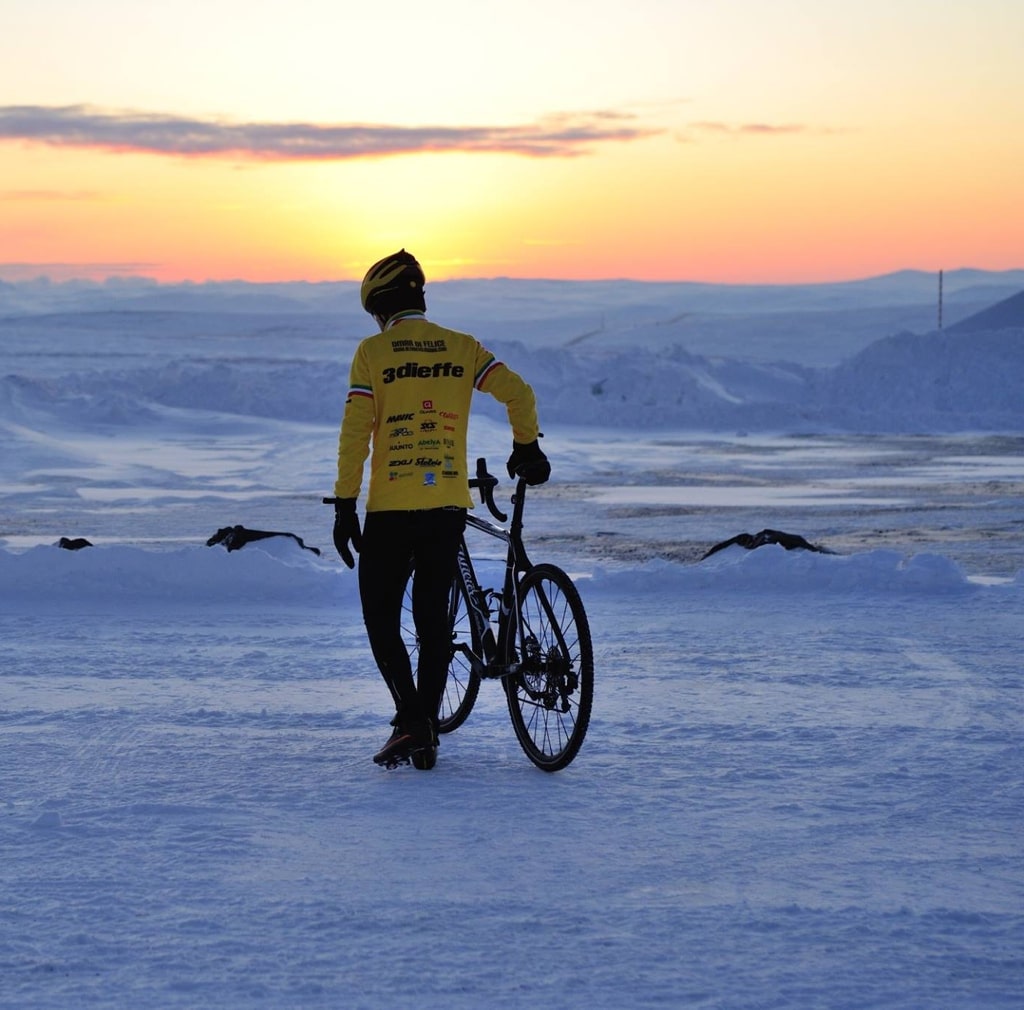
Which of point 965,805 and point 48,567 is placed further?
point 48,567

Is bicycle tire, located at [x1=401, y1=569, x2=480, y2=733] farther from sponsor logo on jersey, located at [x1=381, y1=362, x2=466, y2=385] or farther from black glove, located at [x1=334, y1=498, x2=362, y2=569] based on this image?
sponsor logo on jersey, located at [x1=381, y1=362, x2=466, y2=385]

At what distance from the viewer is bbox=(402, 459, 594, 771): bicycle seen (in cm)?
514

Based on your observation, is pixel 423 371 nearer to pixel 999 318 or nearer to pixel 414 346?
pixel 414 346

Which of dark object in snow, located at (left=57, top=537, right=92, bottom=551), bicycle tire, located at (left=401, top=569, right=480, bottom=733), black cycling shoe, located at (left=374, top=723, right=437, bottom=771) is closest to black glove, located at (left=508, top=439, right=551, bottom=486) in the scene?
bicycle tire, located at (left=401, top=569, right=480, bottom=733)

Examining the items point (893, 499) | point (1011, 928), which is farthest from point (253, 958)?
point (893, 499)

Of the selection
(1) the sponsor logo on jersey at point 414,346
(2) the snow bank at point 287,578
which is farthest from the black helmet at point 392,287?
(2) the snow bank at point 287,578

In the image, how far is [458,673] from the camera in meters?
5.97

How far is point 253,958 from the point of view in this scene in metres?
3.48

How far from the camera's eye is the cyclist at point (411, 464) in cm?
512

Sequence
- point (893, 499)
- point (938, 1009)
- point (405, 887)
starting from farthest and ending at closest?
point (893, 499), point (405, 887), point (938, 1009)

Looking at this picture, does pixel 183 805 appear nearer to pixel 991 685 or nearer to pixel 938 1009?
pixel 938 1009

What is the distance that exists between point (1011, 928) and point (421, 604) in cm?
235

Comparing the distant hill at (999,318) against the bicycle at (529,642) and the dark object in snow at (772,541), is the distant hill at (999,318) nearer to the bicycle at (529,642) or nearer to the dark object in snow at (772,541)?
the dark object in snow at (772,541)

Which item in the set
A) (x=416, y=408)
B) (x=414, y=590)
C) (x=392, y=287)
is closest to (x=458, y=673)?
(x=414, y=590)
